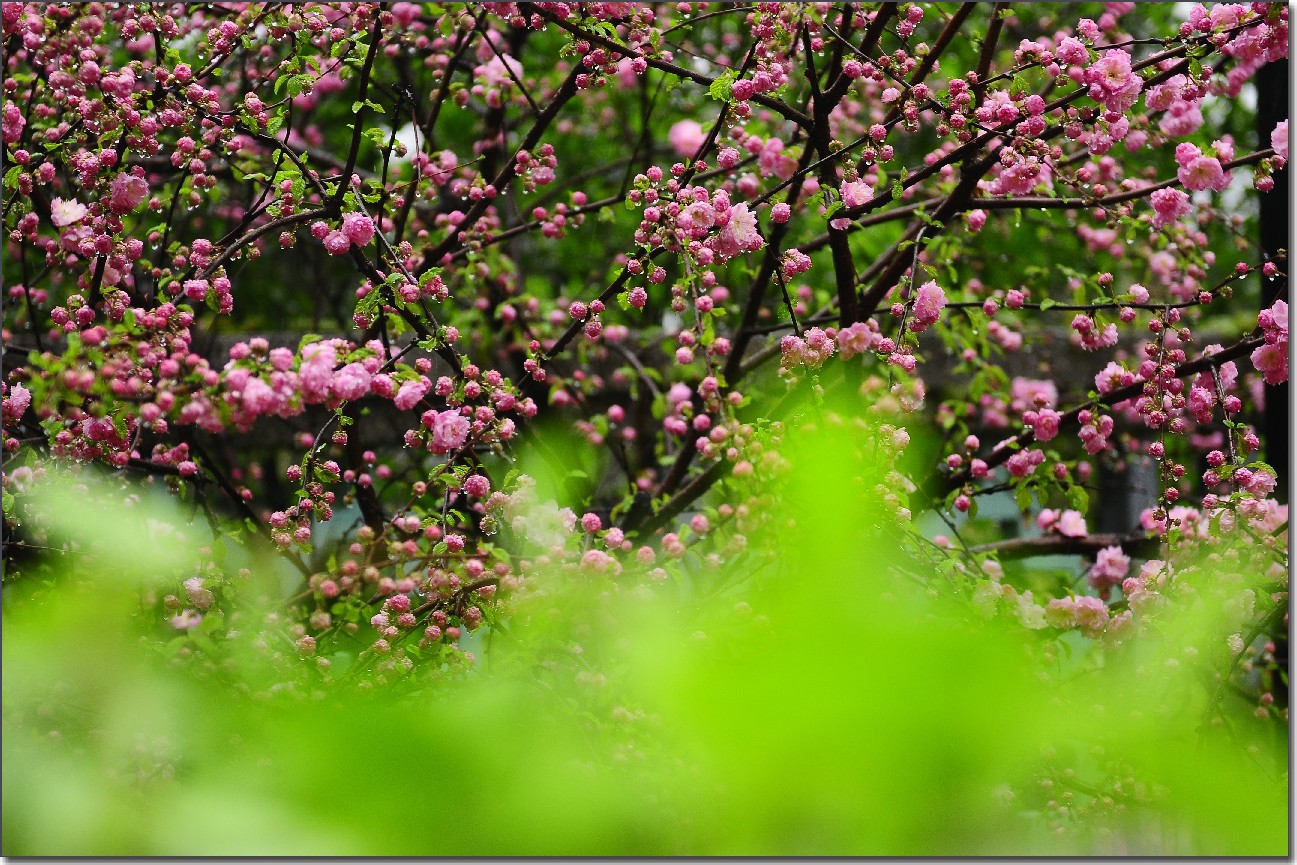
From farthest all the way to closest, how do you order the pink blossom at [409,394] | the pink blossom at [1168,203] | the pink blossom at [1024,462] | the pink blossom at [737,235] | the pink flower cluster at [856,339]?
1. the pink blossom at [1024,462]
2. the pink blossom at [1168,203]
3. the pink flower cluster at [856,339]
4. the pink blossom at [737,235]
5. the pink blossom at [409,394]

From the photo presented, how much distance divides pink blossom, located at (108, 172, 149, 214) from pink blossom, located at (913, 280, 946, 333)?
50.3 inches

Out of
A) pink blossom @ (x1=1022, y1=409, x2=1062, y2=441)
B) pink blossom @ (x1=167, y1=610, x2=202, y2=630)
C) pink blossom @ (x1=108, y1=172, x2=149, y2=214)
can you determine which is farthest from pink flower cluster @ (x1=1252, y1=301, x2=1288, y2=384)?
pink blossom @ (x1=108, y1=172, x2=149, y2=214)

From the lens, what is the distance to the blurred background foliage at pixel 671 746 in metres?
0.61

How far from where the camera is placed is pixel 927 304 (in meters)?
1.59

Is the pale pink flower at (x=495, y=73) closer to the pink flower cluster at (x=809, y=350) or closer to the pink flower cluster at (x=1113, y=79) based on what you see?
the pink flower cluster at (x=809, y=350)

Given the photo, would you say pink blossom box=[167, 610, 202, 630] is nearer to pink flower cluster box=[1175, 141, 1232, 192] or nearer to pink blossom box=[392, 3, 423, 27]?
pink blossom box=[392, 3, 423, 27]

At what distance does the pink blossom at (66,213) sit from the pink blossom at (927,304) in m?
1.36

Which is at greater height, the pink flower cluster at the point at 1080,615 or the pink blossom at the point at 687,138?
the pink blossom at the point at 687,138

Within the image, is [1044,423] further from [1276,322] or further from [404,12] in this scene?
[404,12]

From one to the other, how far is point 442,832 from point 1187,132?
1.86 meters

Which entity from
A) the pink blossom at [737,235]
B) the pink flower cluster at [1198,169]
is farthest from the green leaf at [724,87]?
the pink flower cluster at [1198,169]

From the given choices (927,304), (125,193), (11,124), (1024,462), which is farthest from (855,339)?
(11,124)

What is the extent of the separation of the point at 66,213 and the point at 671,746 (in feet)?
4.87

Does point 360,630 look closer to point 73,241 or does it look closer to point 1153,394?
point 73,241
